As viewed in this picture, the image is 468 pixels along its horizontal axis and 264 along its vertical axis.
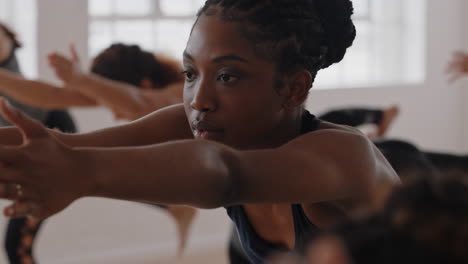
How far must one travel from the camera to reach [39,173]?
2.46ft

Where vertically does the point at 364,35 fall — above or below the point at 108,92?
below

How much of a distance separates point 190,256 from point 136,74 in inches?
79.4

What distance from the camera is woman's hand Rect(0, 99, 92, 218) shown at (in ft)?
2.45

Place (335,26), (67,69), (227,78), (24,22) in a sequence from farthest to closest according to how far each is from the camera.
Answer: (24,22), (67,69), (335,26), (227,78)

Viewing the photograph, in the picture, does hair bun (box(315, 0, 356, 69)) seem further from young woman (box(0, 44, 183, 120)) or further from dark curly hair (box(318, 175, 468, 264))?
young woman (box(0, 44, 183, 120))

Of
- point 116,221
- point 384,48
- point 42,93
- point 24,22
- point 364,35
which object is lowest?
point 116,221

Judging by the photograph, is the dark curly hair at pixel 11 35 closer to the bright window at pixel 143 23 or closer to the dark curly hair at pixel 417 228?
the bright window at pixel 143 23

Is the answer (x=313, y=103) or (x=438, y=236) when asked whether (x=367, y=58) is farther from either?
(x=438, y=236)

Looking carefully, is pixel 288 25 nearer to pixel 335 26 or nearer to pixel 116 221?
pixel 335 26

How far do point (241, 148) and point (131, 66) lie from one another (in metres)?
2.11

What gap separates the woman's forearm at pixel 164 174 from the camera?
78 cm

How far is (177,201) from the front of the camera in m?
0.82

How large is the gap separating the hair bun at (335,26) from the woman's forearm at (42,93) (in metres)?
1.80

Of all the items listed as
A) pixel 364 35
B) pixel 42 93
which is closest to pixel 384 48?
pixel 364 35
